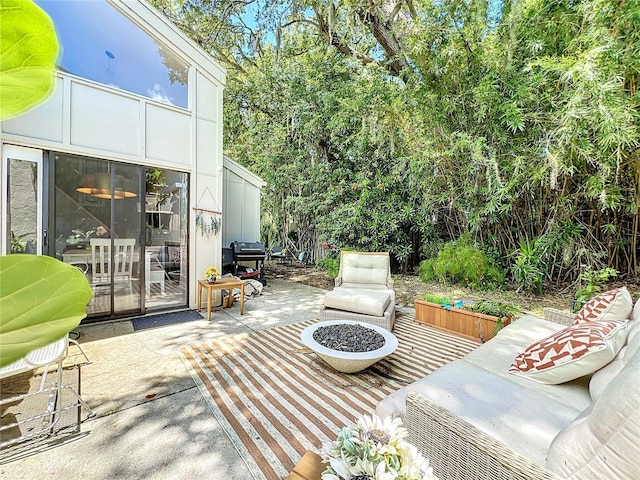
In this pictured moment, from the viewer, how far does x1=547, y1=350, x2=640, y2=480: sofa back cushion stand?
871 mm

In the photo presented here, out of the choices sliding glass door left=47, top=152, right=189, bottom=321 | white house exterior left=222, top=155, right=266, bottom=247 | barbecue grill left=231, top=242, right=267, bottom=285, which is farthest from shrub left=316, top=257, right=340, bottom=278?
sliding glass door left=47, top=152, right=189, bottom=321

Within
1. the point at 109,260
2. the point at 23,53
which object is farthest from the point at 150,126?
the point at 23,53

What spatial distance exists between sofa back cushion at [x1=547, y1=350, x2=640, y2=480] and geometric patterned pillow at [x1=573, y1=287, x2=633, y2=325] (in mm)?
1340

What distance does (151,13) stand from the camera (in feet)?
12.7

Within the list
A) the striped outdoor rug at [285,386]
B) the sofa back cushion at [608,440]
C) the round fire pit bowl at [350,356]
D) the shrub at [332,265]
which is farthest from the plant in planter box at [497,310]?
the shrub at [332,265]

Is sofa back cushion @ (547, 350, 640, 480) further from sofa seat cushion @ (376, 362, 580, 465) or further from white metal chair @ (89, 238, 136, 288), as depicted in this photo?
white metal chair @ (89, 238, 136, 288)

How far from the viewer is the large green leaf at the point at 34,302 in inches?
9.1

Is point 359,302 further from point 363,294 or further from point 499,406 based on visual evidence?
point 499,406

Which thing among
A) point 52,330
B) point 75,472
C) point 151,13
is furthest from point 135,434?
point 151,13

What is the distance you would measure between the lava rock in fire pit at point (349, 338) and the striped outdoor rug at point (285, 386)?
30 cm

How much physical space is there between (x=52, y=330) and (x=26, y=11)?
259mm

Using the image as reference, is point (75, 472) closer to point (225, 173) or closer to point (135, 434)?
point (135, 434)

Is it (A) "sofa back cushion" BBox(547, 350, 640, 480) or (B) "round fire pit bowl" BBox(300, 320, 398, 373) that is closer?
(A) "sofa back cushion" BBox(547, 350, 640, 480)

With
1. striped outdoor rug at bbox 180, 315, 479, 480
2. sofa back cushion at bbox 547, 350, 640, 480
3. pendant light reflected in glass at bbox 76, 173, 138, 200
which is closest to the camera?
sofa back cushion at bbox 547, 350, 640, 480
